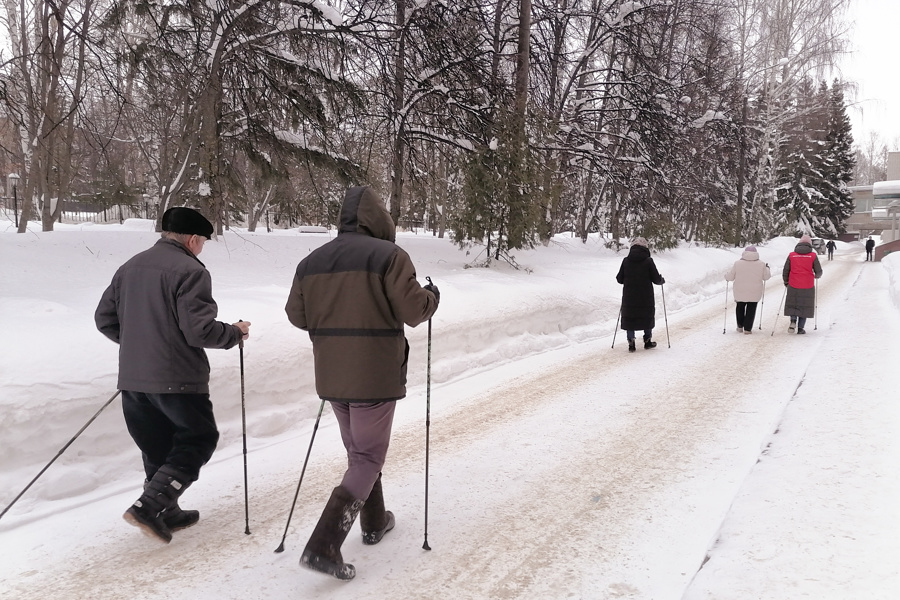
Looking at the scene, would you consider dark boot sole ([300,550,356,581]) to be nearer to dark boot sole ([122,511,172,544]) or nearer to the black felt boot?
dark boot sole ([122,511,172,544])

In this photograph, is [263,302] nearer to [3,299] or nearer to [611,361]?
[3,299]

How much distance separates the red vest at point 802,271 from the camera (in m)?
10.9

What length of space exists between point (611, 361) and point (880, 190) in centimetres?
6047

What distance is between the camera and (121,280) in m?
3.39

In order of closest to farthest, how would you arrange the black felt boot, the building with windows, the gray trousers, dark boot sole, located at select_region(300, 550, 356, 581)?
dark boot sole, located at select_region(300, 550, 356, 581) < the gray trousers < the black felt boot < the building with windows

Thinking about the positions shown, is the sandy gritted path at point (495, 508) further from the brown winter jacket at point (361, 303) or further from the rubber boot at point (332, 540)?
the brown winter jacket at point (361, 303)

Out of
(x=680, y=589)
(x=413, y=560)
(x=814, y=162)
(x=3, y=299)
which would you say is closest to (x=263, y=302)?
(x=3, y=299)

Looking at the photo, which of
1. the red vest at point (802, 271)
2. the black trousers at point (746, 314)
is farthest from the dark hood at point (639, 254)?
the red vest at point (802, 271)

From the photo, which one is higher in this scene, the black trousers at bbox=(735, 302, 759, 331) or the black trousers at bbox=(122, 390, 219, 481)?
the black trousers at bbox=(122, 390, 219, 481)

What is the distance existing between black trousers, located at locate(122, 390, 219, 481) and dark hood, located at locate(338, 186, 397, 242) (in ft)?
4.45

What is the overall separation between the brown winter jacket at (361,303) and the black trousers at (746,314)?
377 inches

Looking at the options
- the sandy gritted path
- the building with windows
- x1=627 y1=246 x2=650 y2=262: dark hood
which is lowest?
the sandy gritted path

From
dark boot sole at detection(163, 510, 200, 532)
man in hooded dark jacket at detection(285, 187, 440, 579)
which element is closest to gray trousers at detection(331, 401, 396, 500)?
man in hooded dark jacket at detection(285, 187, 440, 579)

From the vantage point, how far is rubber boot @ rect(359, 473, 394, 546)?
3424mm
